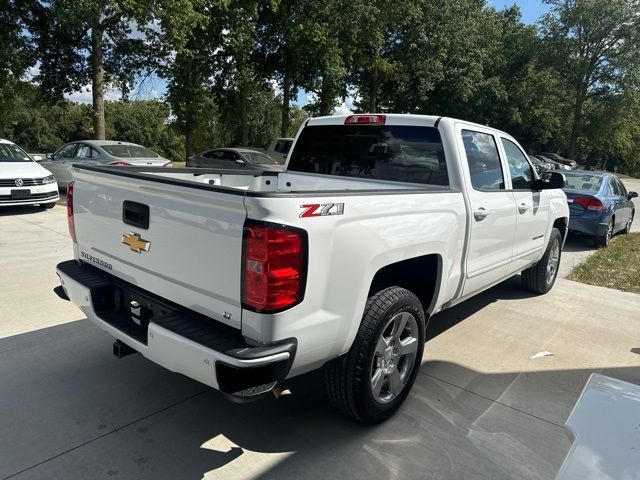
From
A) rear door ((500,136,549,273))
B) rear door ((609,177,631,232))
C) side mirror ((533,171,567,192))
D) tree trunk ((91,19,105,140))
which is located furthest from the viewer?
tree trunk ((91,19,105,140))

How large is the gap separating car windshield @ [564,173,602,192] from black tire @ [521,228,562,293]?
425 centimetres

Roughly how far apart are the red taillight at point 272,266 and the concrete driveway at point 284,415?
1.02m

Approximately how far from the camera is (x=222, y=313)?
2.29 m

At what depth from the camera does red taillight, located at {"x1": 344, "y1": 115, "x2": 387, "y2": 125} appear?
388 cm

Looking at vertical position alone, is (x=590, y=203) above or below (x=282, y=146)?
below

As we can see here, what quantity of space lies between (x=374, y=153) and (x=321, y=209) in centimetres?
185

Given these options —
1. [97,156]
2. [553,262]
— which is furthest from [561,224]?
[97,156]

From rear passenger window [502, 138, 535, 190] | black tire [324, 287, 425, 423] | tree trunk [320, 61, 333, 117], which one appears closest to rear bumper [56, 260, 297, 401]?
black tire [324, 287, 425, 423]

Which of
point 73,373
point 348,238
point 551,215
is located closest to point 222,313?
point 348,238

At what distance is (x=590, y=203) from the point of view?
892 cm

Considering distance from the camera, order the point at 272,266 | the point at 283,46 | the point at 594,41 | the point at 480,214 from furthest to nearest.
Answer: the point at 594,41
the point at 283,46
the point at 480,214
the point at 272,266

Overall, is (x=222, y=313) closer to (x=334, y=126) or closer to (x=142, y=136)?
(x=334, y=126)

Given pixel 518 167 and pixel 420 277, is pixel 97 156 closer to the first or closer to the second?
pixel 518 167

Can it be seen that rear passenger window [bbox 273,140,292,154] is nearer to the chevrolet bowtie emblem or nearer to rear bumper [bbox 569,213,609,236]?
rear bumper [bbox 569,213,609,236]
